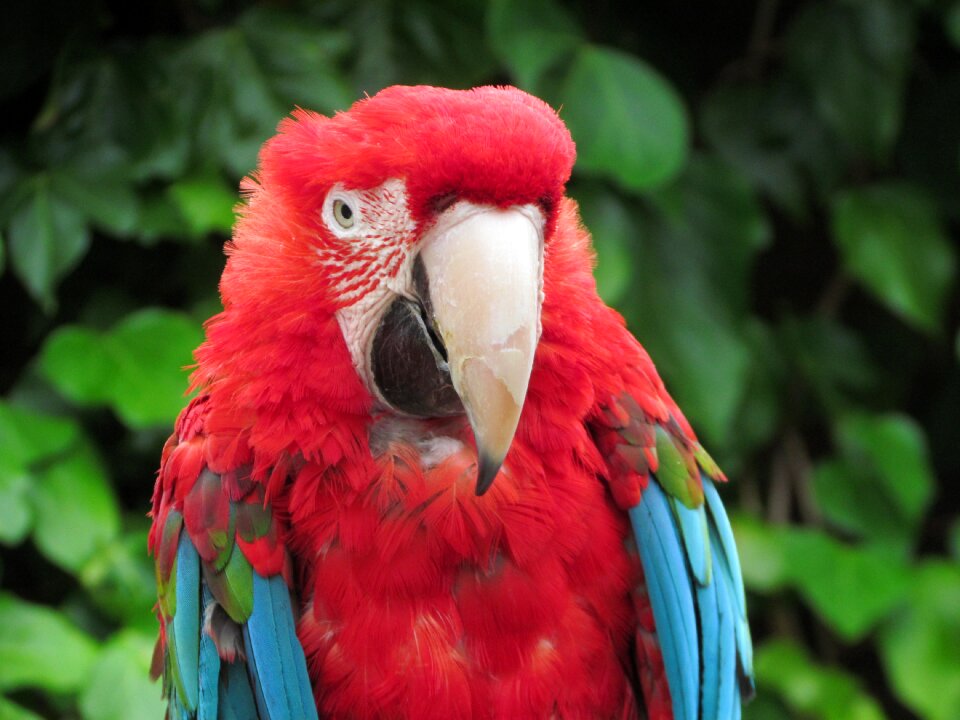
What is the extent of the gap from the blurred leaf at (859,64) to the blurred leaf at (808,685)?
73 centimetres

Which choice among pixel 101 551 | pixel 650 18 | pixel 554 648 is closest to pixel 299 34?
pixel 650 18

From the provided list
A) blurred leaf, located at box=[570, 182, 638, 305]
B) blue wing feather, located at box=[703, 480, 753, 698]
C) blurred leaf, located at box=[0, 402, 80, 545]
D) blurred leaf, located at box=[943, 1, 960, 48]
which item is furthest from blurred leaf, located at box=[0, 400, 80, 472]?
blurred leaf, located at box=[943, 1, 960, 48]

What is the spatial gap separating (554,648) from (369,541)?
15cm

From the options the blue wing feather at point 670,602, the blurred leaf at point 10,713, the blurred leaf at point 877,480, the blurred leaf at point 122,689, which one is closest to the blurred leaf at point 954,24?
the blurred leaf at point 877,480

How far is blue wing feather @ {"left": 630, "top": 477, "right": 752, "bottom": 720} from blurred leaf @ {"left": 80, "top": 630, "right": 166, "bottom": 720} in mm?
656

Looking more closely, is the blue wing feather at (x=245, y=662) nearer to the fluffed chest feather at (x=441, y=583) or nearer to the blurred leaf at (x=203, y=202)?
the fluffed chest feather at (x=441, y=583)

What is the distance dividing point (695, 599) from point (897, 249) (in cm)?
88

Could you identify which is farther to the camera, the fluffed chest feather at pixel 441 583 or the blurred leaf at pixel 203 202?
the blurred leaf at pixel 203 202

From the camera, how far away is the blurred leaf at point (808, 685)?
4.77 feet

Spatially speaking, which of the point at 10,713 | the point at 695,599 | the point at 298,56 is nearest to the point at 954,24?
the point at 298,56

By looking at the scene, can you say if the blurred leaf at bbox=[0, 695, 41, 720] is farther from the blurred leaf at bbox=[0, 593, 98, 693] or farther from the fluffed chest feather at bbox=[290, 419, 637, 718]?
the fluffed chest feather at bbox=[290, 419, 637, 718]

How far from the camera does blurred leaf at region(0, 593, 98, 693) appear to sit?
119 centimetres

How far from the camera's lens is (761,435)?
156 centimetres

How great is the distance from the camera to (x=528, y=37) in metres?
1.34
